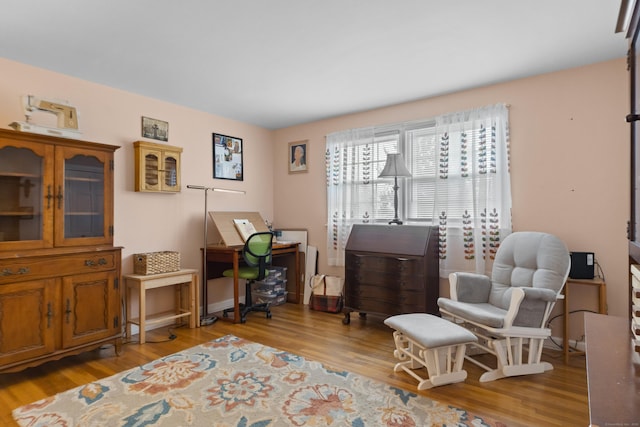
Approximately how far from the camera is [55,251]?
2660mm

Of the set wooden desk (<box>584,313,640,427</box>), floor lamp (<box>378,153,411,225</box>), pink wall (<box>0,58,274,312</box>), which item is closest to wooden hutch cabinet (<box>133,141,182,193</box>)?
pink wall (<box>0,58,274,312</box>)

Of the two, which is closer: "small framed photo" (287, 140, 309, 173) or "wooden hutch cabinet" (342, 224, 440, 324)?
"wooden hutch cabinet" (342, 224, 440, 324)

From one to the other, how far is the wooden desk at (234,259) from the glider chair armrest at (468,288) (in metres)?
2.22

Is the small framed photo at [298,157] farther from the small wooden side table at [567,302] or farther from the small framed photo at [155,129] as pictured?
the small wooden side table at [567,302]

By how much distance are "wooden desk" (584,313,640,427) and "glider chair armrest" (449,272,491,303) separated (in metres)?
1.74

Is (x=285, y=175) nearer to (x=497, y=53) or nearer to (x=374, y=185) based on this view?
(x=374, y=185)

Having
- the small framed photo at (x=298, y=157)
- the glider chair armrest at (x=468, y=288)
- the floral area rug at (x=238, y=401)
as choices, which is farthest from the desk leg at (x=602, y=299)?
the small framed photo at (x=298, y=157)

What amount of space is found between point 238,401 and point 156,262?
181cm

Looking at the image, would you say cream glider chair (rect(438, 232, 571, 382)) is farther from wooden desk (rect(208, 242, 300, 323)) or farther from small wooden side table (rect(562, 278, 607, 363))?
wooden desk (rect(208, 242, 300, 323))

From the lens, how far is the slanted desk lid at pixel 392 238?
3.48 meters

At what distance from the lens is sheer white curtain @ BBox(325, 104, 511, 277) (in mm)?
3395

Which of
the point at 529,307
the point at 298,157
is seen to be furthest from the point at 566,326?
the point at 298,157

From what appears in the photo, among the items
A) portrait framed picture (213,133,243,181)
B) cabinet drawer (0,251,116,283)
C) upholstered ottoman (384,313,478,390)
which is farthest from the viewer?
portrait framed picture (213,133,243,181)

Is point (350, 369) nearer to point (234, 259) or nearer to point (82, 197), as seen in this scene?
point (234, 259)
